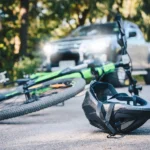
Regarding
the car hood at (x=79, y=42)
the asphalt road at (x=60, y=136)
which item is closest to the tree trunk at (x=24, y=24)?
the car hood at (x=79, y=42)

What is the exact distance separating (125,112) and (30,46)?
61.9 ft

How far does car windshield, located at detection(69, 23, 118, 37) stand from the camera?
12.6 m

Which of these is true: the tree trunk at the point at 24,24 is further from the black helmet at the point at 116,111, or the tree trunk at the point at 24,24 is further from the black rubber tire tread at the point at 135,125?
the black rubber tire tread at the point at 135,125

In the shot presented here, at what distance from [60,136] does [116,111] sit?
71 centimetres

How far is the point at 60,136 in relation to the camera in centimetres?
475

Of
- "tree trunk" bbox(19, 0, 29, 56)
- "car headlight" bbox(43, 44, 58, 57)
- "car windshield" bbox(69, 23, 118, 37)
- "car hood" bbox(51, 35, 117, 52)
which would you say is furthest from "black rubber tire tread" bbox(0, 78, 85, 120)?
"tree trunk" bbox(19, 0, 29, 56)

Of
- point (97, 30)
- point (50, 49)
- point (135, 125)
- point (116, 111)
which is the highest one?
point (97, 30)

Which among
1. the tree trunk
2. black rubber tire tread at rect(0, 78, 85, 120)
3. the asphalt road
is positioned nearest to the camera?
the asphalt road

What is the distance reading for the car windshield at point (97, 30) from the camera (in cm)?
1256

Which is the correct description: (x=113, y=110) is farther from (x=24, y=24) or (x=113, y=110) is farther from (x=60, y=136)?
(x=24, y=24)

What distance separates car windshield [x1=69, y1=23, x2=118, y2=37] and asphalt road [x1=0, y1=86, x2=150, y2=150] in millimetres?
6432

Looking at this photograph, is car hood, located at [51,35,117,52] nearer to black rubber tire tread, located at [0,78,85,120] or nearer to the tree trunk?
black rubber tire tread, located at [0,78,85,120]

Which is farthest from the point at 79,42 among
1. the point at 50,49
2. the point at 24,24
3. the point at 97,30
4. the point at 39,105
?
the point at 24,24

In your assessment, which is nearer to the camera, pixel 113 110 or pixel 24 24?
pixel 113 110
